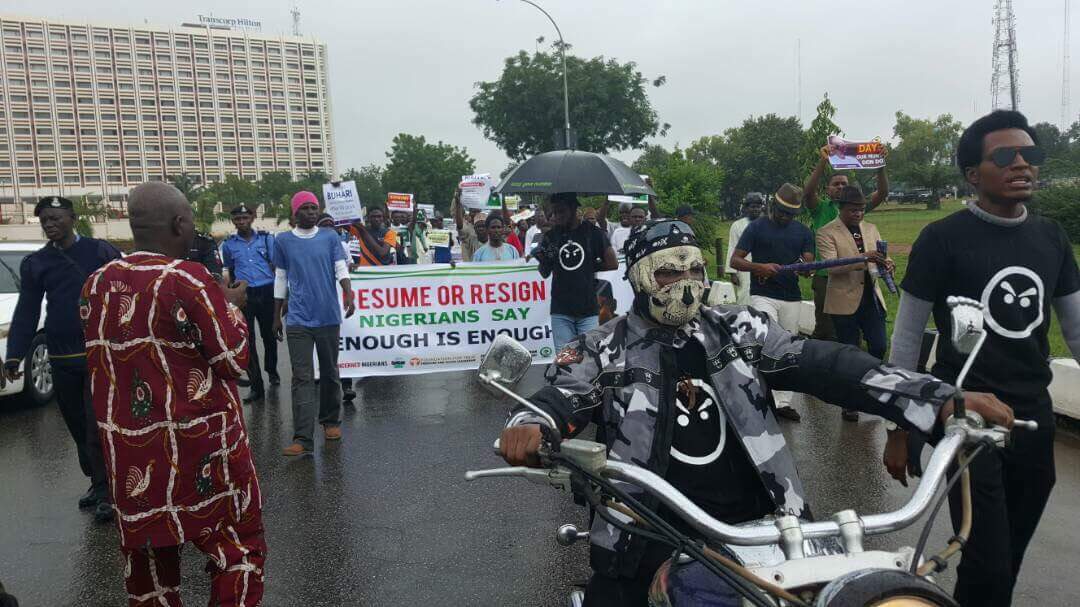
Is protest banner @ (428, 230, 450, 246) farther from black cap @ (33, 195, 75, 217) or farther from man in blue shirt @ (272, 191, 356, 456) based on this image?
black cap @ (33, 195, 75, 217)

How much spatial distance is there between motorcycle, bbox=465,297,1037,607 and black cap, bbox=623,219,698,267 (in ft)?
2.22

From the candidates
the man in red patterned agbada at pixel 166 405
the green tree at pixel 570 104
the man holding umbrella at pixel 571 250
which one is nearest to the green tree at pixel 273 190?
the green tree at pixel 570 104

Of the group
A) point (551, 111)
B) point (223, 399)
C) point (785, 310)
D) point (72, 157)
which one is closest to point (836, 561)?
point (223, 399)

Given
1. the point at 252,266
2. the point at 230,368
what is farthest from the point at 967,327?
the point at 252,266

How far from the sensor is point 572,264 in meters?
6.66

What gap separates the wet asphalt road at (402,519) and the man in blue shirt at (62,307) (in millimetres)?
718

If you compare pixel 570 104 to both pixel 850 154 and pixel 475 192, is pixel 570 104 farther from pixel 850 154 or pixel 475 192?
pixel 850 154

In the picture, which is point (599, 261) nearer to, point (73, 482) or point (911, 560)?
point (73, 482)

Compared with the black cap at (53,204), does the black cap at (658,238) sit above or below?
below

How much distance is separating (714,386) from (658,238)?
479 mm

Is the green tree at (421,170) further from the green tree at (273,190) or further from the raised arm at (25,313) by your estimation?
the raised arm at (25,313)

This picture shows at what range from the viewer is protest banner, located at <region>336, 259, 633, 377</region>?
8.87 meters

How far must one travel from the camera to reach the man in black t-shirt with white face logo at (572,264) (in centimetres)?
666

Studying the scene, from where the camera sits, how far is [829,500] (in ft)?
16.9
